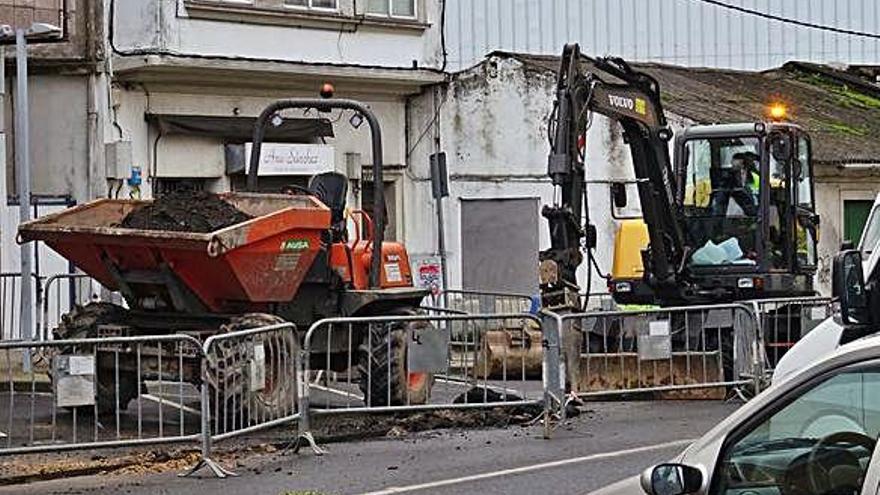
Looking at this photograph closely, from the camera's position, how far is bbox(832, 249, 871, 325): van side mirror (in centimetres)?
944

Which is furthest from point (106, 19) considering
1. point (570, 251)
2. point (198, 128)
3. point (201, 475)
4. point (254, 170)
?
point (201, 475)

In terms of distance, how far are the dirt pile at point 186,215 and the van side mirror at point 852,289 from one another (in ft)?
→ 19.3

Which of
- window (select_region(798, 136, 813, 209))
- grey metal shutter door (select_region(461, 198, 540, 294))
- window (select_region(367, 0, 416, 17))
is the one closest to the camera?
window (select_region(798, 136, 813, 209))

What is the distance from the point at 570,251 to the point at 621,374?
1.67 meters

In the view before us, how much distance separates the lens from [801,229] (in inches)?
744

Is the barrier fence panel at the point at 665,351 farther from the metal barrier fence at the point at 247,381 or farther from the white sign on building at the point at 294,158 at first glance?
the white sign on building at the point at 294,158

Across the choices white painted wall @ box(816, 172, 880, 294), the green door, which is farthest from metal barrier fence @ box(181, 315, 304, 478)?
the green door

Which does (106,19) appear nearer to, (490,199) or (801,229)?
(490,199)

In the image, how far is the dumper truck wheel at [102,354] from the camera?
495 inches

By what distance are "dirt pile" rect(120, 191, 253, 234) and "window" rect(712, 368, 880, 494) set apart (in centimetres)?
854

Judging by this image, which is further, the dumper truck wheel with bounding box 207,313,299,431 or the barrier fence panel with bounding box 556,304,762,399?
the barrier fence panel with bounding box 556,304,762,399

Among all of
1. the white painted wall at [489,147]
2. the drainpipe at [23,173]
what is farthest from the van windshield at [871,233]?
the white painted wall at [489,147]

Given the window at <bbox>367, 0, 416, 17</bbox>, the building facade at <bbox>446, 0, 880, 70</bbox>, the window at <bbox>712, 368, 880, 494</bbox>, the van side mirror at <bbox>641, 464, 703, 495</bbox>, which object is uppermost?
the building facade at <bbox>446, 0, 880, 70</bbox>

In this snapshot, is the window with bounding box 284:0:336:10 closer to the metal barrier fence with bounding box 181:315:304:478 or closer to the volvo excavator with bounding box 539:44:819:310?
the volvo excavator with bounding box 539:44:819:310
